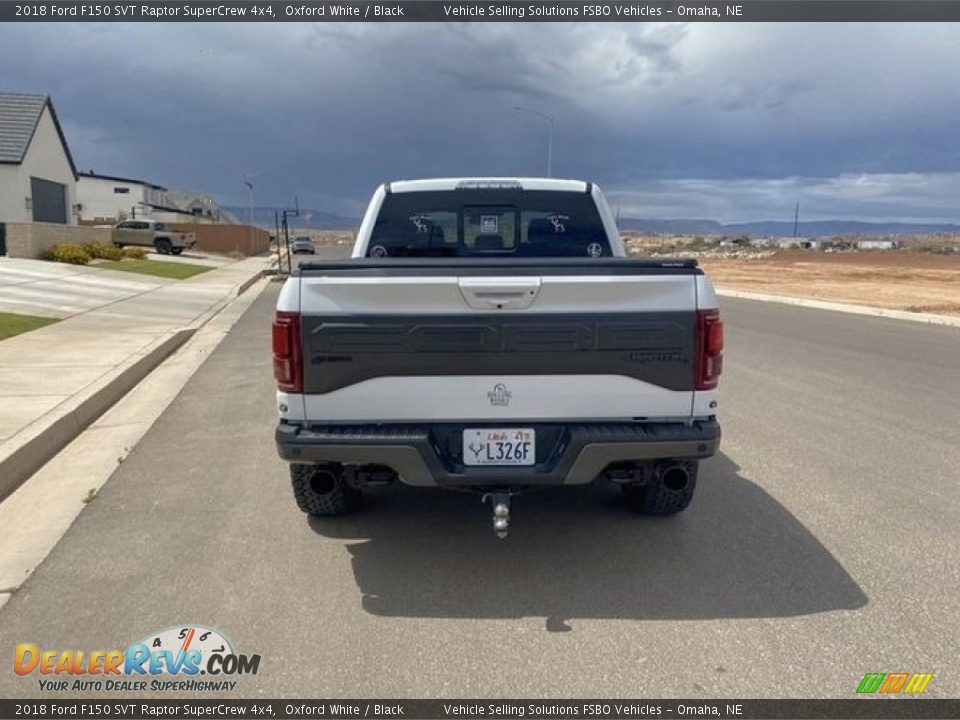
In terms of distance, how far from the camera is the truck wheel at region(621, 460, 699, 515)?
3738 millimetres

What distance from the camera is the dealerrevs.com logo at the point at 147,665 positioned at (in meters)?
2.75

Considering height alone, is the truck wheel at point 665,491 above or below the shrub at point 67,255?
below

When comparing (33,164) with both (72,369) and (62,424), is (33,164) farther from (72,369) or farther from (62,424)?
(62,424)

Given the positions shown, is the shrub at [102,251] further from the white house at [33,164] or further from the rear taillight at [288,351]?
the rear taillight at [288,351]

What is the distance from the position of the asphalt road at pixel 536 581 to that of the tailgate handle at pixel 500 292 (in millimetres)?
1415

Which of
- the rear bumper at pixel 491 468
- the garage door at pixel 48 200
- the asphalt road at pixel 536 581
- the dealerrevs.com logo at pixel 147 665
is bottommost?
the dealerrevs.com logo at pixel 147 665

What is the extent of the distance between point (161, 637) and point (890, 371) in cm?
935

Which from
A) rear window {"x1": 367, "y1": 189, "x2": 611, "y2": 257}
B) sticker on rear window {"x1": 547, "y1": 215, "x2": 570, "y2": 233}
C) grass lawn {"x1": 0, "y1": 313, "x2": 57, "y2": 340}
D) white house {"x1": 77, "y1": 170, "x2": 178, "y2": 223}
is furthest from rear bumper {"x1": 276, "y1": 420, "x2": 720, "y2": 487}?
white house {"x1": 77, "y1": 170, "x2": 178, "y2": 223}

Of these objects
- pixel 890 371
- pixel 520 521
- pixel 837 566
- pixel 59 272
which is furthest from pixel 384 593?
pixel 59 272

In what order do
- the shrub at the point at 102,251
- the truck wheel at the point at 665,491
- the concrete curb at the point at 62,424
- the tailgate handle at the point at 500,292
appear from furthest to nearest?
the shrub at the point at 102,251 → the concrete curb at the point at 62,424 → the truck wheel at the point at 665,491 → the tailgate handle at the point at 500,292

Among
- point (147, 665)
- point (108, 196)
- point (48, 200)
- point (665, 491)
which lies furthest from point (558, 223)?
point (108, 196)

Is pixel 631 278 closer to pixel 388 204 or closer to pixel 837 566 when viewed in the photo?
pixel 837 566

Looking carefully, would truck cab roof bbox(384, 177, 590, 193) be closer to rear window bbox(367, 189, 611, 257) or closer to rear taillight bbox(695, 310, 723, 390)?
rear window bbox(367, 189, 611, 257)

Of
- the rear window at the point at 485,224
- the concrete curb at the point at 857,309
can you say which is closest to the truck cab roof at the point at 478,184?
the rear window at the point at 485,224
